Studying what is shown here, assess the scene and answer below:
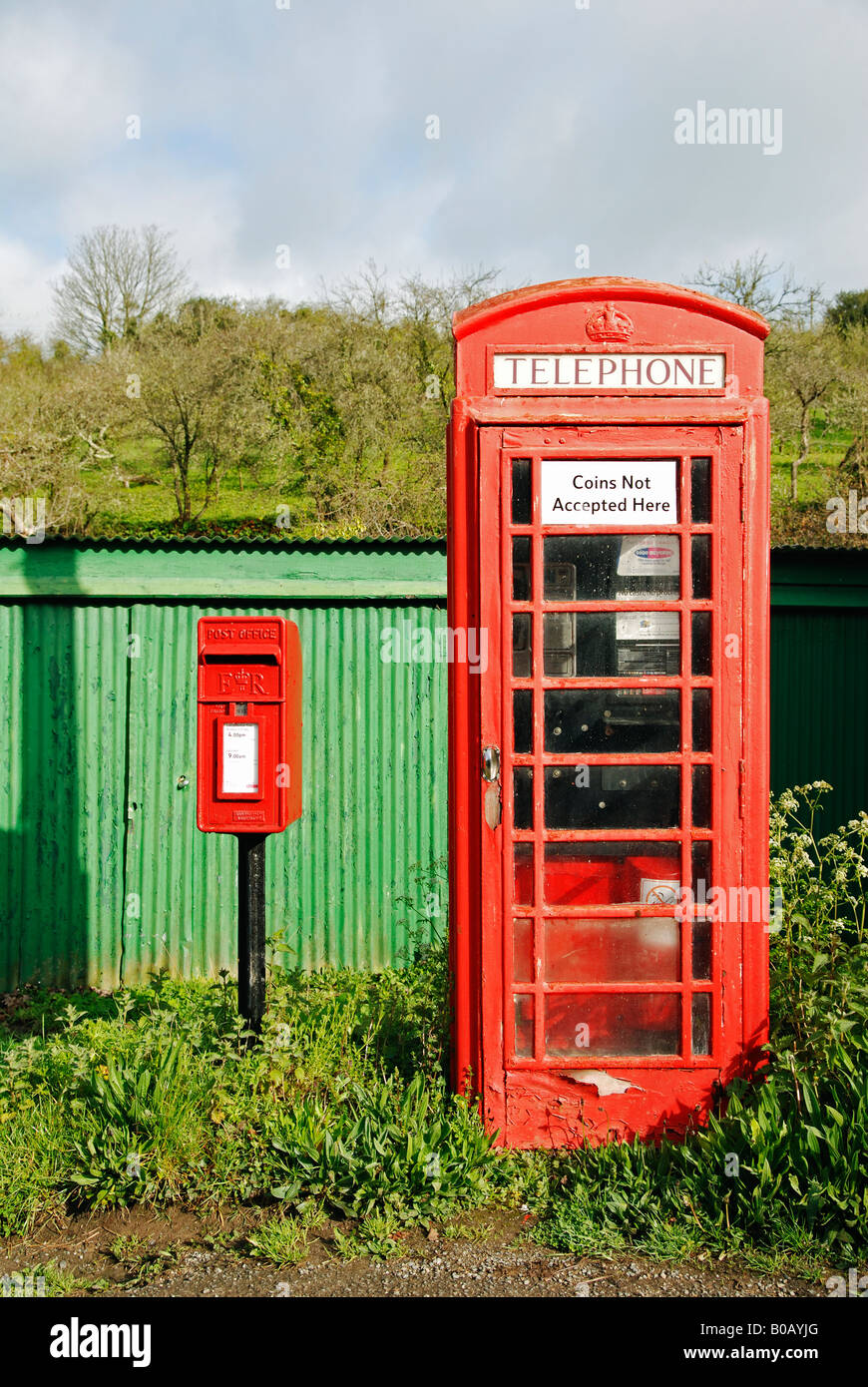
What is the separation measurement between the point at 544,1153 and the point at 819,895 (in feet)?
5.92

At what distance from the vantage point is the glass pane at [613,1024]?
3.82m

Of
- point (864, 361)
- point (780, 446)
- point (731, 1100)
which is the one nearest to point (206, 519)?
point (780, 446)

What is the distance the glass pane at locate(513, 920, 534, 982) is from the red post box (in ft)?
3.64

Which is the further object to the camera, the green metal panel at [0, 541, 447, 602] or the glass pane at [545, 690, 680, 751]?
the green metal panel at [0, 541, 447, 602]

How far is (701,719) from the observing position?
12.4 ft

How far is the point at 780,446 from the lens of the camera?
20.3 meters

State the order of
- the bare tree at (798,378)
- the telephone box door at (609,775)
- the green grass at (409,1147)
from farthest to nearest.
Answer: the bare tree at (798,378), the telephone box door at (609,775), the green grass at (409,1147)

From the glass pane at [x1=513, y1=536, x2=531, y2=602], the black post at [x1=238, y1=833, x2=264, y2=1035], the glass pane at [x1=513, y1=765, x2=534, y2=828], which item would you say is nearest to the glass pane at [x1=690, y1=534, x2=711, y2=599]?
the glass pane at [x1=513, y1=536, x2=531, y2=602]

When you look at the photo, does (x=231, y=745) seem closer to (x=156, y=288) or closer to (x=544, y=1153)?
(x=544, y=1153)

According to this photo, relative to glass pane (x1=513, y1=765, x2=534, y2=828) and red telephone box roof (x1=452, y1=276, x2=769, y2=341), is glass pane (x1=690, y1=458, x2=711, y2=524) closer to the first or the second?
red telephone box roof (x1=452, y1=276, x2=769, y2=341)

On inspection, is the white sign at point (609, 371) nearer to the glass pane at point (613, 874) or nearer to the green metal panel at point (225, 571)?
the glass pane at point (613, 874)

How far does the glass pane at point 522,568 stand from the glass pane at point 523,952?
4.43ft

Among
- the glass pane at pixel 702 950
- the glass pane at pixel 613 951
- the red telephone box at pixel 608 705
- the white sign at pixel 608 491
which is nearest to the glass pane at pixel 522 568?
the red telephone box at pixel 608 705

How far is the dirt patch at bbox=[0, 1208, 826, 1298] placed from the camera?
10.0 feet
